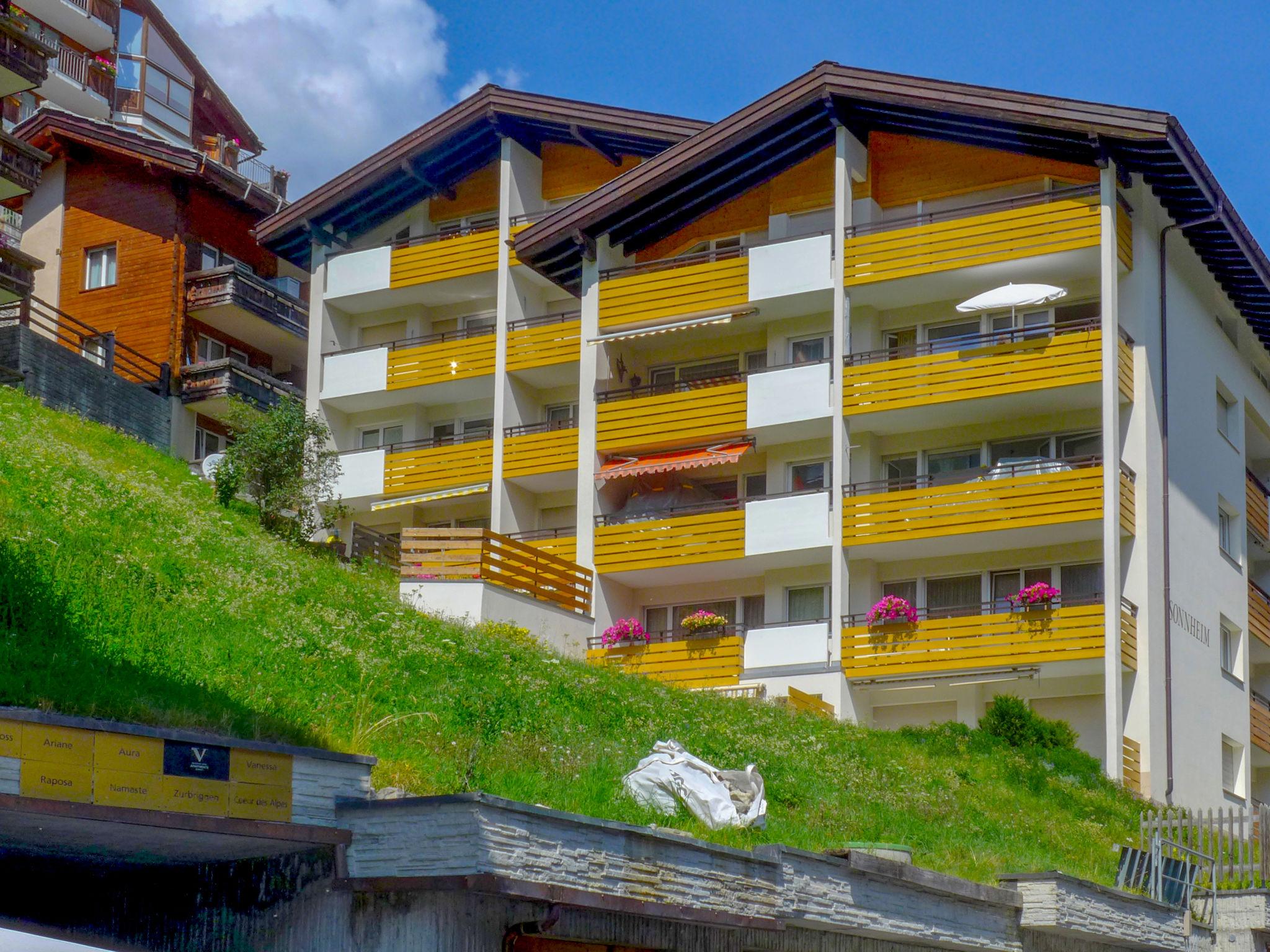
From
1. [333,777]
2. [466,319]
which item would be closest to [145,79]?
[466,319]

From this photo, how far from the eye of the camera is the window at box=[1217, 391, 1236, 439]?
41.0 m

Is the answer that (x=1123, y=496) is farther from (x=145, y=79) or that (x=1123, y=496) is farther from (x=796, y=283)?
(x=145, y=79)

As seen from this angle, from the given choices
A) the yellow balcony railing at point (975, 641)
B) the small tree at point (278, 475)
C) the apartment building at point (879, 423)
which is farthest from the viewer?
the small tree at point (278, 475)

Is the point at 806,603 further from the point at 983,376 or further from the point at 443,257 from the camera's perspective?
the point at 443,257

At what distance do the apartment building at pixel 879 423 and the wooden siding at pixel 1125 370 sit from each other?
0.27ft

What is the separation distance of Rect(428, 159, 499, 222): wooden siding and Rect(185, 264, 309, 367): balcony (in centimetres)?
493

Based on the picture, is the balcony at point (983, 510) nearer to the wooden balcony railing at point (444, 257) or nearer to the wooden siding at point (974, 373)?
the wooden siding at point (974, 373)

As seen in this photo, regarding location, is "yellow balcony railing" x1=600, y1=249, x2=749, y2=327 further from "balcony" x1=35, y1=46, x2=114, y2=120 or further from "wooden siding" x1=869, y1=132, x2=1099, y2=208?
"balcony" x1=35, y1=46, x2=114, y2=120

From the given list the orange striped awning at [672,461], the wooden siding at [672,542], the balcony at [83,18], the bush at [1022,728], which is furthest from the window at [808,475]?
the balcony at [83,18]

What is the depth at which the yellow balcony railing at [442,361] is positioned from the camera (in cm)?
4219

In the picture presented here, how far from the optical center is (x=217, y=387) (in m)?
46.0

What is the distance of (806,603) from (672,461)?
3731 millimetres

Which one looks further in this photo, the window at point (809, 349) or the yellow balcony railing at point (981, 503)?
the window at point (809, 349)

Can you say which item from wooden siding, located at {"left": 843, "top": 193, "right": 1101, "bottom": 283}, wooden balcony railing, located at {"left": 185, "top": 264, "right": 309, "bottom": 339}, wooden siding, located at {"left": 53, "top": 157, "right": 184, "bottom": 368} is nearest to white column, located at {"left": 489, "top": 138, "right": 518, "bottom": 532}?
wooden balcony railing, located at {"left": 185, "top": 264, "right": 309, "bottom": 339}
